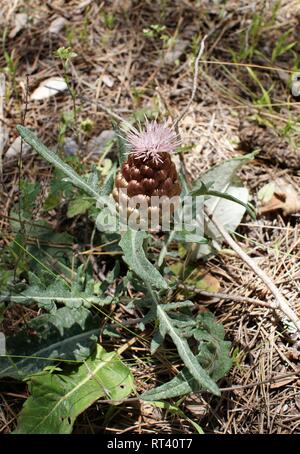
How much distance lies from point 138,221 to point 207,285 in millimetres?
692

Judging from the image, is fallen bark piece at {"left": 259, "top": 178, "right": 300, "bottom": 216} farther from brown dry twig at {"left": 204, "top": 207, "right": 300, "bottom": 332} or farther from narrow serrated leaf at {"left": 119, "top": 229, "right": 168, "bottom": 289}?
Answer: narrow serrated leaf at {"left": 119, "top": 229, "right": 168, "bottom": 289}

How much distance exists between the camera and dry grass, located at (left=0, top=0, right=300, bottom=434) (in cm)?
259

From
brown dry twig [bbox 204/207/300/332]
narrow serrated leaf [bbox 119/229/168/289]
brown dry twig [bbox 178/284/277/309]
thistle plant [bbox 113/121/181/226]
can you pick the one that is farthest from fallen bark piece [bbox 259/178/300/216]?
narrow serrated leaf [bbox 119/229/168/289]

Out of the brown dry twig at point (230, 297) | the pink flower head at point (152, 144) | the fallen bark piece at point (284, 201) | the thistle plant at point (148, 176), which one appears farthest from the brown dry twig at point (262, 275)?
the pink flower head at point (152, 144)

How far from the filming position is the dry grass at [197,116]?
2.59 metres

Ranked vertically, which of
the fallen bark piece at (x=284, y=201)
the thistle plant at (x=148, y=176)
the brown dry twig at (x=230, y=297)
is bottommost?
A: the brown dry twig at (x=230, y=297)

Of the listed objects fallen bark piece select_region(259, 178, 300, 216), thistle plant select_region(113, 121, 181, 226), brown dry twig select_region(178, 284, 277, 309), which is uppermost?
thistle plant select_region(113, 121, 181, 226)

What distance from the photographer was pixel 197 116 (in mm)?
3617

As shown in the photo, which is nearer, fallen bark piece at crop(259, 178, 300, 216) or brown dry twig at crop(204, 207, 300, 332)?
brown dry twig at crop(204, 207, 300, 332)

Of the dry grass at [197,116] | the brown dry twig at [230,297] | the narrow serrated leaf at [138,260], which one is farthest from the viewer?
the brown dry twig at [230,297]

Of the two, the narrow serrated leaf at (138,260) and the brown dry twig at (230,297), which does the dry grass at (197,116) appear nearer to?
the brown dry twig at (230,297)

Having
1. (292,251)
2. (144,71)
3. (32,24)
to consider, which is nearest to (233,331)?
(292,251)

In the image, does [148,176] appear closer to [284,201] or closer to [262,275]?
[262,275]
